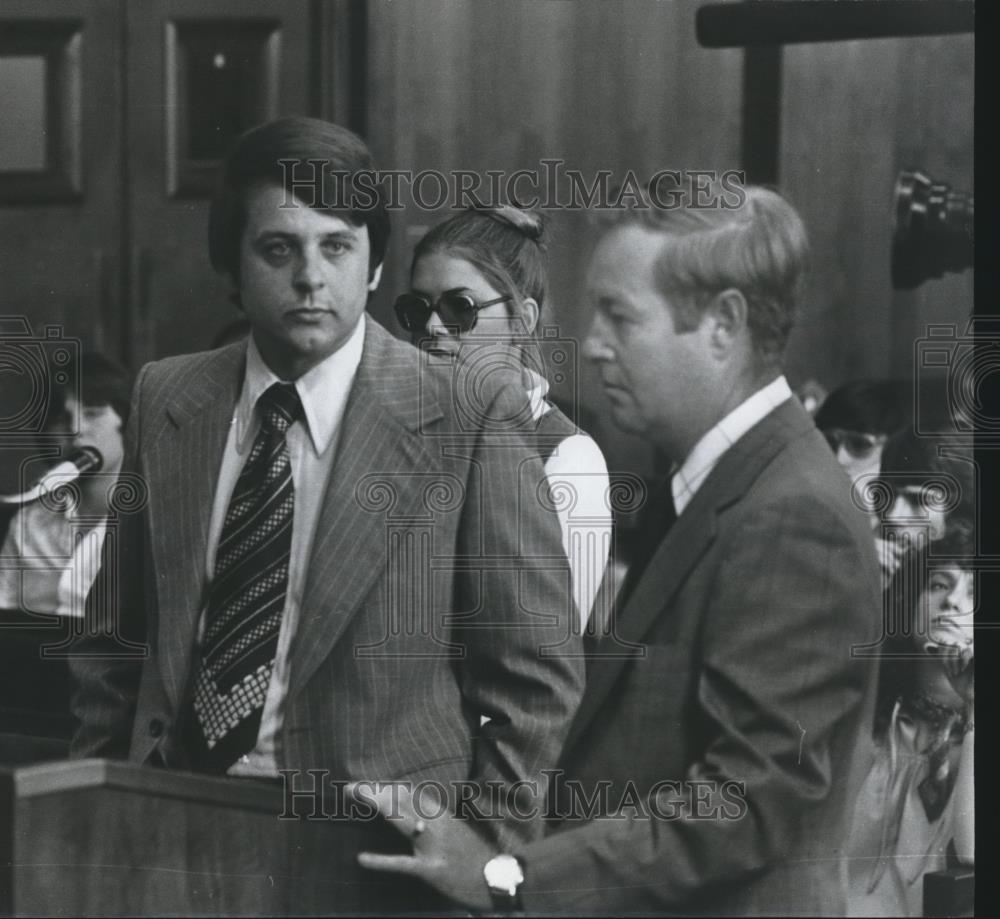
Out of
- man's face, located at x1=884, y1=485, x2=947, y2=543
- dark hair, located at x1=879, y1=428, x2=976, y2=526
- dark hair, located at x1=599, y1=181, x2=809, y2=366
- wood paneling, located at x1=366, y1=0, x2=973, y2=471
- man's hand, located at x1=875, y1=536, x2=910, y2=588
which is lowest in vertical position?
man's hand, located at x1=875, y1=536, x2=910, y2=588

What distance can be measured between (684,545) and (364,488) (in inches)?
30.4

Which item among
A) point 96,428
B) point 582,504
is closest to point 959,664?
point 582,504

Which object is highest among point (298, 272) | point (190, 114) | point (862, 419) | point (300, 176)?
point (190, 114)

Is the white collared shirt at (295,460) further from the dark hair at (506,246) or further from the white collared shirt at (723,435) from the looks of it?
the white collared shirt at (723,435)

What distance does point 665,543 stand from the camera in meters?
3.57

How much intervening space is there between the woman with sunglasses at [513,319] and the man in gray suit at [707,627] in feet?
0.41

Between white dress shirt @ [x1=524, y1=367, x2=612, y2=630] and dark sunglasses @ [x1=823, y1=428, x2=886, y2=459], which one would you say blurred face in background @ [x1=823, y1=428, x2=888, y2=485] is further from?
white dress shirt @ [x1=524, y1=367, x2=612, y2=630]

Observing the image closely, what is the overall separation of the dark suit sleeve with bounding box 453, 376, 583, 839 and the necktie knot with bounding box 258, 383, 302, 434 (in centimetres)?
45

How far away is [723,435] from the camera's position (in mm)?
3604

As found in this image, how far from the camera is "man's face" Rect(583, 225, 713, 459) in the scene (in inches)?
140

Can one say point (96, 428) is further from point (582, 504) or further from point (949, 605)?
point (949, 605)

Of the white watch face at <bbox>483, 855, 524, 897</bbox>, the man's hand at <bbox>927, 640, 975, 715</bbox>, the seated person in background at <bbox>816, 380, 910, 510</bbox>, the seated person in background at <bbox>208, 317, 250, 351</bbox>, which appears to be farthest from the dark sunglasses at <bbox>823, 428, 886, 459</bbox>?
the seated person in background at <bbox>208, 317, 250, 351</bbox>

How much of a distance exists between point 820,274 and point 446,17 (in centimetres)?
109

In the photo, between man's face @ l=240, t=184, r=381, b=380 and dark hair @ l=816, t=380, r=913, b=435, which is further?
dark hair @ l=816, t=380, r=913, b=435
